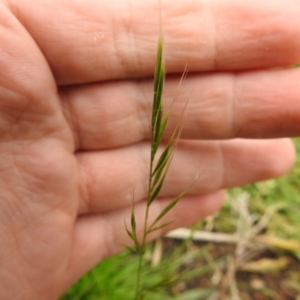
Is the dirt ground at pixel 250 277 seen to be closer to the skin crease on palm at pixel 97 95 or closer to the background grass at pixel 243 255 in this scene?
the background grass at pixel 243 255

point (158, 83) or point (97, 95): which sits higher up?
point (158, 83)

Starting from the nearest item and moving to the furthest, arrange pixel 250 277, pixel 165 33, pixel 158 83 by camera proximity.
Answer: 1. pixel 158 83
2. pixel 165 33
3. pixel 250 277

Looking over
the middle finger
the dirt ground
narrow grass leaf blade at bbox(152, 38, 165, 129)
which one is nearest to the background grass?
the dirt ground

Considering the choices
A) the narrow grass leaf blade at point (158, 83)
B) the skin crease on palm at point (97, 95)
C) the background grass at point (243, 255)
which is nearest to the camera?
the narrow grass leaf blade at point (158, 83)

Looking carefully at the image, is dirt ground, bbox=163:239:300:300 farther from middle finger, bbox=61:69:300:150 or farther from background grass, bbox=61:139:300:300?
middle finger, bbox=61:69:300:150

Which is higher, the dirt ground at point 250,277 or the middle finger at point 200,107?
the middle finger at point 200,107

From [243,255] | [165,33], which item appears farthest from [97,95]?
[243,255]

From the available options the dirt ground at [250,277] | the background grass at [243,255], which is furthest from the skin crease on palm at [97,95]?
the dirt ground at [250,277]

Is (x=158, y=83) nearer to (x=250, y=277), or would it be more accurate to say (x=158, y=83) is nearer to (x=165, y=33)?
(x=165, y=33)
